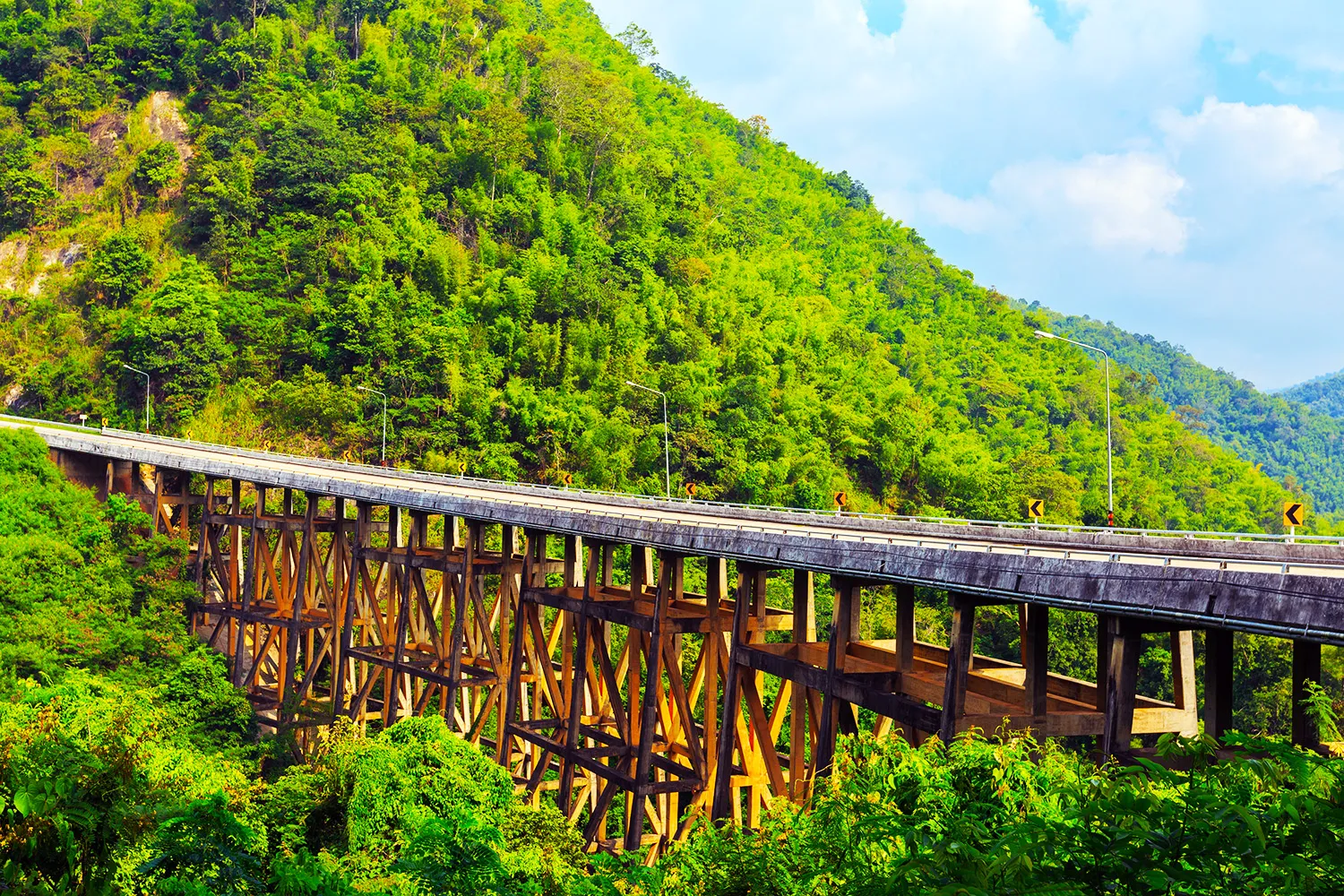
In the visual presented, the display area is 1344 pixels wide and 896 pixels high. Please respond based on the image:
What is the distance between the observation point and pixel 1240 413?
169750mm

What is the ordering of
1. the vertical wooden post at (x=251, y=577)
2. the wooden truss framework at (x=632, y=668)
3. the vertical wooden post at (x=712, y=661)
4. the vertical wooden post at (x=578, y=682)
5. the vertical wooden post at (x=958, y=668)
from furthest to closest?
the vertical wooden post at (x=251, y=577), the vertical wooden post at (x=578, y=682), the vertical wooden post at (x=712, y=661), the wooden truss framework at (x=632, y=668), the vertical wooden post at (x=958, y=668)

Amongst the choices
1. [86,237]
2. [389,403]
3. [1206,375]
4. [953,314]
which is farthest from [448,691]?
[1206,375]

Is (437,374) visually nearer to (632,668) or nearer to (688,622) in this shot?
(632,668)

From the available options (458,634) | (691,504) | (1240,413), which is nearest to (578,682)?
(458,634)

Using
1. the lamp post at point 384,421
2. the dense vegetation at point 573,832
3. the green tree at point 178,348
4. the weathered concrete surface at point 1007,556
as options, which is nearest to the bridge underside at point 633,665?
the weathered concrete surface at point 1007,556

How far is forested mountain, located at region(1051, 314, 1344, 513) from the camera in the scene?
159 metres

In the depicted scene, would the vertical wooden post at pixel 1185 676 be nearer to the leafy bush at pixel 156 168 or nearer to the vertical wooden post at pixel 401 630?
the vertical wooden post at pixel 401 630

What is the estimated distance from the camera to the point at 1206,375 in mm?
179250

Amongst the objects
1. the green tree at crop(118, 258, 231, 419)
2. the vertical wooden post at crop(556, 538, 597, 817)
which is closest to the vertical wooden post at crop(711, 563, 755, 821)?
the vertical wooden post at crop(556, 538, 597, 817)

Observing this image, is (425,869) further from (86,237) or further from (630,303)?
(86,237)

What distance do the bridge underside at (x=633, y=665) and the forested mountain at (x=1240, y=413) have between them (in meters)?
134

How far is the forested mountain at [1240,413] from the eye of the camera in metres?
159

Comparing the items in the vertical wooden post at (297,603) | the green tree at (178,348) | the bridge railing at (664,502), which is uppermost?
the green tree at (178,348)

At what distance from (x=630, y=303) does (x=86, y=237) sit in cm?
3301
